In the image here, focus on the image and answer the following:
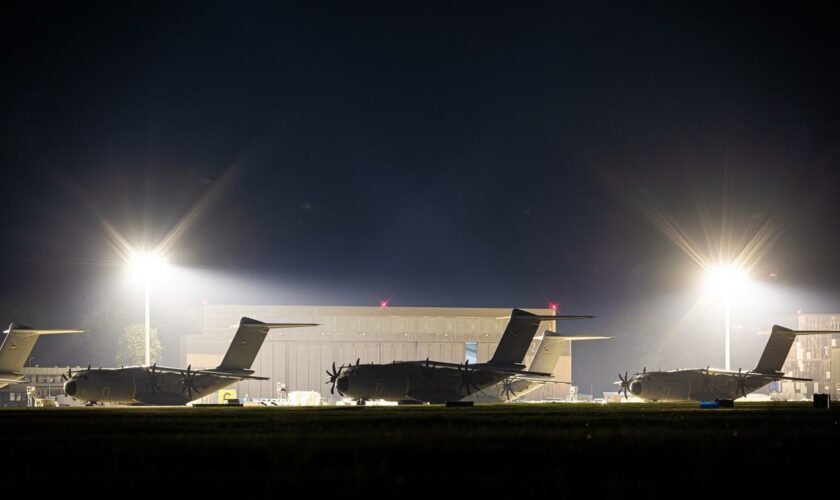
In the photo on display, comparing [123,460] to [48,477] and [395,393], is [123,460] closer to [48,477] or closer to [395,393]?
[48,477]

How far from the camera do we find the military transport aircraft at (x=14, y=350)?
68.4 meters

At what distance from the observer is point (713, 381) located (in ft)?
282

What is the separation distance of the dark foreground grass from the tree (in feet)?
356

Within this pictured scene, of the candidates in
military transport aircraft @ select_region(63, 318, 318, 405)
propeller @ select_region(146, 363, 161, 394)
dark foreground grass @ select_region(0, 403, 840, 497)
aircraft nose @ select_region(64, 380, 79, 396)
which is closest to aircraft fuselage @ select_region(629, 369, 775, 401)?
military transport aircraft @ select_region(63, 318, 318, 405)

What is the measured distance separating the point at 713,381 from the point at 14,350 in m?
49.5

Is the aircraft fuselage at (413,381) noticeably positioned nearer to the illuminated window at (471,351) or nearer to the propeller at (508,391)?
the propeller at (508,391)

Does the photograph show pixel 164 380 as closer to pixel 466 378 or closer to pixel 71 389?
pixel 71 389

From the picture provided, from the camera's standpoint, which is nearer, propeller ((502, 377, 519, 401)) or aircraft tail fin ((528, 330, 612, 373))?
propeller ((502, 377, 519, 401))

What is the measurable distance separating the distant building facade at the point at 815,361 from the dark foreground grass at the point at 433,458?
121m

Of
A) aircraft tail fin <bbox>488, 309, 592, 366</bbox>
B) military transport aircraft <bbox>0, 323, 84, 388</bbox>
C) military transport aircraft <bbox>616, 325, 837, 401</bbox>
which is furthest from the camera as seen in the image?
military transport aircraft <bbox>616, 325, 837, 401</bbox>

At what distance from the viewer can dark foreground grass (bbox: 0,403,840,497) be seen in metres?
16.1

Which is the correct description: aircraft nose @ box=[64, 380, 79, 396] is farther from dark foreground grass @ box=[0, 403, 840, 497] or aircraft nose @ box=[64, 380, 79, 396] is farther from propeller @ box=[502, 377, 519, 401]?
dark foreground grass @ box=[0, 403, 840, 497]

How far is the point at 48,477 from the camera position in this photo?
16719 millimetres

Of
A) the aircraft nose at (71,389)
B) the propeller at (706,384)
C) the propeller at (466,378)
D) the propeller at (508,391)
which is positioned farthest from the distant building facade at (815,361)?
the aircraft nose at (71,389)
